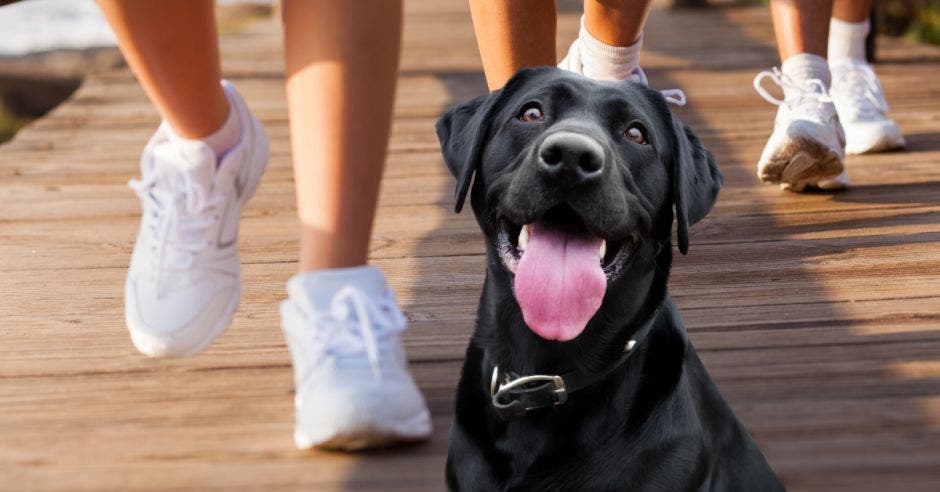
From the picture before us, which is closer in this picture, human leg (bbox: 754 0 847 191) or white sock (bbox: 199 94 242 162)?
white sock (bbox: 199 94 242 162)

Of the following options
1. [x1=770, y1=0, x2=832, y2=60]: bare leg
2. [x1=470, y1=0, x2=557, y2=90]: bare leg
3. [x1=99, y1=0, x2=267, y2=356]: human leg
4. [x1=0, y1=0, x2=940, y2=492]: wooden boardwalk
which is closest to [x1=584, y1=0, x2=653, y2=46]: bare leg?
[x1=470, y1=0, x2=557, y2=90]: bare leg

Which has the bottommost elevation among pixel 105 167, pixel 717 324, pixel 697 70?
pixel 697 70

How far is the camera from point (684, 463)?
1801 mm

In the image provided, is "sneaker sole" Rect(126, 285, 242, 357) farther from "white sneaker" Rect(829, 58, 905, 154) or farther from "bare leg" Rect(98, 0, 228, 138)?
"white sneaker" Rect(829, 58, 905, 154)

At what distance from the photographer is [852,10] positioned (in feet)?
13.7

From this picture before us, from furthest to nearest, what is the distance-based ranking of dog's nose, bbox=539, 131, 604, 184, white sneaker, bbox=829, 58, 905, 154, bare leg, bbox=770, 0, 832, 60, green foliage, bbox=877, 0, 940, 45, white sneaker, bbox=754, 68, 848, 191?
green foliage, bbox=877, 0, 940, 45, white sneaker, bbox=829, 58, 905, 154, bare leg, bbox=770, 0, 832, 60, white sneaker, bbox=754, 68, 848, 191, dog's nose, bbox=539, 131, 604, 184

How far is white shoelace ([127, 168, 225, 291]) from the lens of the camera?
7.28ft

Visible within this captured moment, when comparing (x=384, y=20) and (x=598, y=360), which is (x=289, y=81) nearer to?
(x=384, y=20)

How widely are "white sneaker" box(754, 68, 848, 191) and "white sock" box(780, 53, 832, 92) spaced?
3 centimetres

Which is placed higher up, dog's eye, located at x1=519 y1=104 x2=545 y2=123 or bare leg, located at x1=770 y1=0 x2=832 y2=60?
dog's eye, located at x1=519 y1=104 x2=545 y2=123

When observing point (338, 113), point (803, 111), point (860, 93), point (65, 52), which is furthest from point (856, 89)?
point (65, 52)

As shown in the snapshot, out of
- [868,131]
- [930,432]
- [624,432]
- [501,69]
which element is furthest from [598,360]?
[868,131]

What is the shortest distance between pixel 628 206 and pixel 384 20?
1.70 feet

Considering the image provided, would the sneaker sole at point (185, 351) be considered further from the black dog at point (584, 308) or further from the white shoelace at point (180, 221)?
the black dog at point (584, 308)
